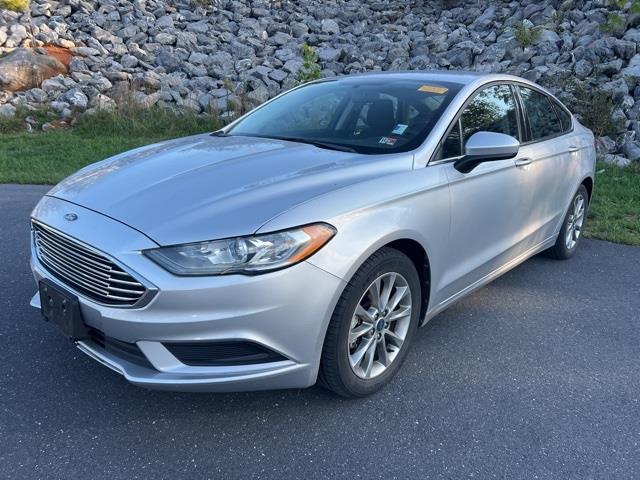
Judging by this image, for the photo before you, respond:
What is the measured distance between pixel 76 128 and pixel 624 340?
9959mm

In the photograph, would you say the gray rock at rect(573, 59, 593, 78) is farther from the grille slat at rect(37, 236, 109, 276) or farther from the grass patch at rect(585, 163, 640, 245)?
the grille slat at rect(37, 236, 109, 276)

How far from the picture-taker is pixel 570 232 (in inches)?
208

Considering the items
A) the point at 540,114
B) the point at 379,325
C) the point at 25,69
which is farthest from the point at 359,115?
the point at 25,69

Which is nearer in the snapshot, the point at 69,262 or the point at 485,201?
the point at 69,262

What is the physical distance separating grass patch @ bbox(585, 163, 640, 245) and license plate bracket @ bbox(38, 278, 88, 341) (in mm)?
5102

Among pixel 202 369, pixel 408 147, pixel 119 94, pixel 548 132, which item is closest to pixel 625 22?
pixel 548 132

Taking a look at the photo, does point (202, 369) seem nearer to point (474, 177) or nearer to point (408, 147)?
point (408, 147)

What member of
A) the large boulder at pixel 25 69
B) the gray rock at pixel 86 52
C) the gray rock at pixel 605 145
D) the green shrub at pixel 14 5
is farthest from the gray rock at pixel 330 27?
the gray rock at pixel 605 145

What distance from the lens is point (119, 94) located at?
1195cm

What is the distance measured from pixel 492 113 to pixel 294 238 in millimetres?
2151

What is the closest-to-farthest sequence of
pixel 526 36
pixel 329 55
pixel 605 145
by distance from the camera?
pixel 605 145 → pixel 526 36 → pixel 329 55

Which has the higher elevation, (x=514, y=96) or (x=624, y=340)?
(x=514, y=96)

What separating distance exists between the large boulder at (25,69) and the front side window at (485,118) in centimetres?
1110

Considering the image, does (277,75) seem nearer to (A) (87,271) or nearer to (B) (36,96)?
(B) (36,96)
